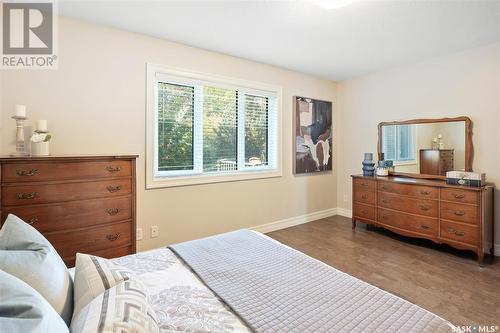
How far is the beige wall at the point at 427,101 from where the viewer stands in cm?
302

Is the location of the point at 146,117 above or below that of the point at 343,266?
above

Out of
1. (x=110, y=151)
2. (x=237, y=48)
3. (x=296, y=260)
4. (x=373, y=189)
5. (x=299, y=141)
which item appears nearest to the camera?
(x=296, y=260)

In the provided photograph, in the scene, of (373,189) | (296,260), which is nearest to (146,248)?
(296,260)

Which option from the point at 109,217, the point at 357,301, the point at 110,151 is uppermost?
the point at 110,151

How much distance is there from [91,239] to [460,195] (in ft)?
12.1

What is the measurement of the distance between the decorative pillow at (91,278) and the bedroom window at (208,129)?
1833 mm

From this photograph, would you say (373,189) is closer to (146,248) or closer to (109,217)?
(146,248)

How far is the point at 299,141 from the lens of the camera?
13.5ft

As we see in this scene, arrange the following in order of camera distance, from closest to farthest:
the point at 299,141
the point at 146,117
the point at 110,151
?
the point at 110,151, the point at 146,117, the point at 299,141

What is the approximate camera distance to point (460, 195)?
9.32 feet

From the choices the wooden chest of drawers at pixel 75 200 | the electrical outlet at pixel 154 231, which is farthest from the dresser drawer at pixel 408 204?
the wooden chest of drawers at pixel 75 200

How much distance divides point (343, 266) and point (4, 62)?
3.63 meters

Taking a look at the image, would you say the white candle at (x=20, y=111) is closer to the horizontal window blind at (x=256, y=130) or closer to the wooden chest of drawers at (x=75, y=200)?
the wooden chest of drawers at (x=75, y=200)

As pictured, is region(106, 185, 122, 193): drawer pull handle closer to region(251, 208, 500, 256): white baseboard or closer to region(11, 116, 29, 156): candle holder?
region(11, 116, 29, 156): candle holder
